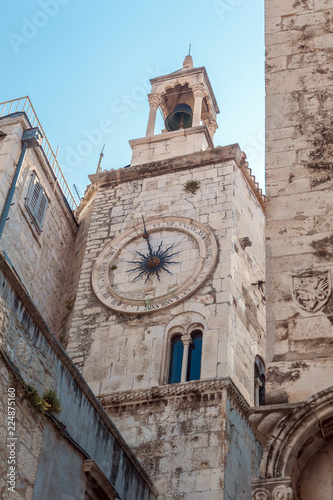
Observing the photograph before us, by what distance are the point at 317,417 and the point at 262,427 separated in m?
0.54

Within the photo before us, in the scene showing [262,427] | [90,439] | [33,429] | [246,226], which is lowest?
[262,427]

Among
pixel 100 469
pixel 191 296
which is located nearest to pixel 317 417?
pixel 100 469

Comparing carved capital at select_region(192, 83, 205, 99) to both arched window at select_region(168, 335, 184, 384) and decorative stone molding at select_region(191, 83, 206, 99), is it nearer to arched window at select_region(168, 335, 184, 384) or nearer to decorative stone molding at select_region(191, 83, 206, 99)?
decorative stone molding at select_region(191, 83, 206, 99)

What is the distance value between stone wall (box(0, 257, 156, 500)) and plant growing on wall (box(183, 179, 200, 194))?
9079mm

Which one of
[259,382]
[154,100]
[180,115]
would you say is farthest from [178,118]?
[259,382]

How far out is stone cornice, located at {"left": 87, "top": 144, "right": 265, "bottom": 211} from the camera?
2164cm

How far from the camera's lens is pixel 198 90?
24750 millimetres

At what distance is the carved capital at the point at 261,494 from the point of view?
25.4 ft

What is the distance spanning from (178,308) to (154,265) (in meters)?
1.53

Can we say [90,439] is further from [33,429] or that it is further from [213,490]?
[213,490]

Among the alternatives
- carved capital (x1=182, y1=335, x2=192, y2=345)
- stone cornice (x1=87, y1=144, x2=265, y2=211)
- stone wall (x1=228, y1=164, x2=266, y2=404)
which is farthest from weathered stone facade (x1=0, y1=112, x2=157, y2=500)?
stone cornice (x1=87, y1=144, x2=265, y2=211)

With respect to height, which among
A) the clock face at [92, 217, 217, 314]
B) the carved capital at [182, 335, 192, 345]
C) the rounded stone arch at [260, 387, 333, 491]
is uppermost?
the clock face at [92, 217, 217, 314]

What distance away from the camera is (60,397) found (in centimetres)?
1172

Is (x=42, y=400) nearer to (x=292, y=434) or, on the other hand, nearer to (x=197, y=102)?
(x=292, y=434)
